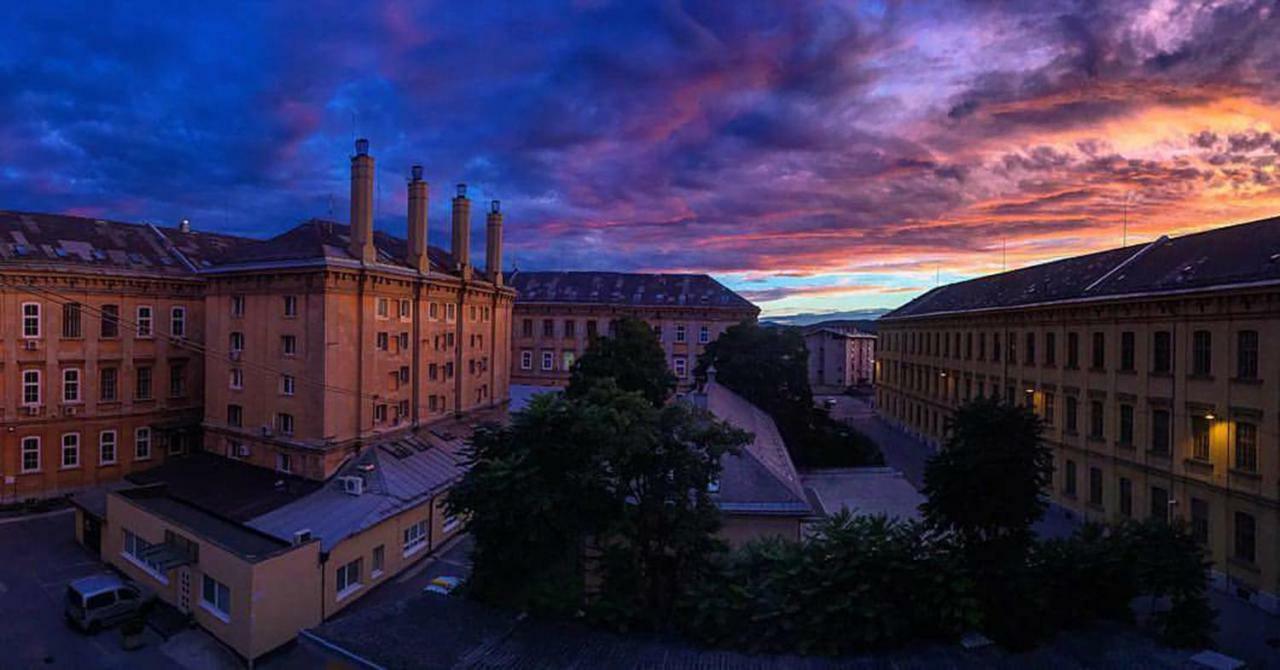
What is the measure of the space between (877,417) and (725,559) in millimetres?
61760

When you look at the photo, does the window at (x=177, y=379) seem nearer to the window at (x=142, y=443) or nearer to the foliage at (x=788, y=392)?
the window at (x=142, y=443)

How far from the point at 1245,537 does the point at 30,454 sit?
2023 inches

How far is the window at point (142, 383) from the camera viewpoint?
36.9 meters

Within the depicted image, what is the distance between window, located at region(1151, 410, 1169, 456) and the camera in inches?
1061

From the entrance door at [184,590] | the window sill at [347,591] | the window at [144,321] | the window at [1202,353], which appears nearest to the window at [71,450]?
the window at [144,321]

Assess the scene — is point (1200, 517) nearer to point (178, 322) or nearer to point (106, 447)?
point (178, 322)

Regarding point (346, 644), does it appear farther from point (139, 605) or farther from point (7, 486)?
point (7, 486)

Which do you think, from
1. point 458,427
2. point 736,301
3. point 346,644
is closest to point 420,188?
point 458,427

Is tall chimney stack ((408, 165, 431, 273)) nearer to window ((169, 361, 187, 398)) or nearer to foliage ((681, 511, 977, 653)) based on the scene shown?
window ((169, 361, 187, 398))

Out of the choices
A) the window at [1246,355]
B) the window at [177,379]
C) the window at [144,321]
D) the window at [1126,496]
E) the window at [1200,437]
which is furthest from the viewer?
the window at [177,379]

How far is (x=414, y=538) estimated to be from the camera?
1089 inches

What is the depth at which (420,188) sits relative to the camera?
36.2 meters

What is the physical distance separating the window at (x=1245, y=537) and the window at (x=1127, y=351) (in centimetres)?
765

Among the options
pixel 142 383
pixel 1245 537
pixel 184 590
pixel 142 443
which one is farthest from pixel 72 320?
pixel 1245 537
